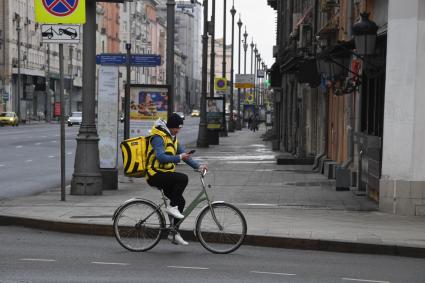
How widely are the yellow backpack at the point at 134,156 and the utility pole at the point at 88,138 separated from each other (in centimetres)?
629

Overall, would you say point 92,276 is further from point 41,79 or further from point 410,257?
point 41,79

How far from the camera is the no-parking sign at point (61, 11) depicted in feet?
51.6

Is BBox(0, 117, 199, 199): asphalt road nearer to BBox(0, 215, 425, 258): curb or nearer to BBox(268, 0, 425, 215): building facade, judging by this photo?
BBox(268, 0, 425, 215): building facade

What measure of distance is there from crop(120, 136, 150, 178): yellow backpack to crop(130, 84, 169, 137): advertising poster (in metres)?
11.9

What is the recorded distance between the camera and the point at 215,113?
47.4 m

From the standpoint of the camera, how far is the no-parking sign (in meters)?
15.7

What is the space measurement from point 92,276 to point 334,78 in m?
11.3

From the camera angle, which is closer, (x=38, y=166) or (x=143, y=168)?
(x=143, y=168)

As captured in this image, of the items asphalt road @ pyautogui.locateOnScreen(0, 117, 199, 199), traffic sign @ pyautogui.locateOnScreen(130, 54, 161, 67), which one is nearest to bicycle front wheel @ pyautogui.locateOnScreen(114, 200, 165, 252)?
asphalt road @ pyautogui.locateOnScreen(0, 117, 199, 199)

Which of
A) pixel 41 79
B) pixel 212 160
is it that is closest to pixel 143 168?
pixel 212 160

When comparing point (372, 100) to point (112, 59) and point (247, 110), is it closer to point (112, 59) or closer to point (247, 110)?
point (112, 59)

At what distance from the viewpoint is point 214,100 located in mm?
47281

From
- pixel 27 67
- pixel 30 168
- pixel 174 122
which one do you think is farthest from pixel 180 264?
pixel 27 67

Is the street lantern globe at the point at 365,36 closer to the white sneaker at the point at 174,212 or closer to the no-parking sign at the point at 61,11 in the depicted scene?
the no-parking sign at the point at 61,11
